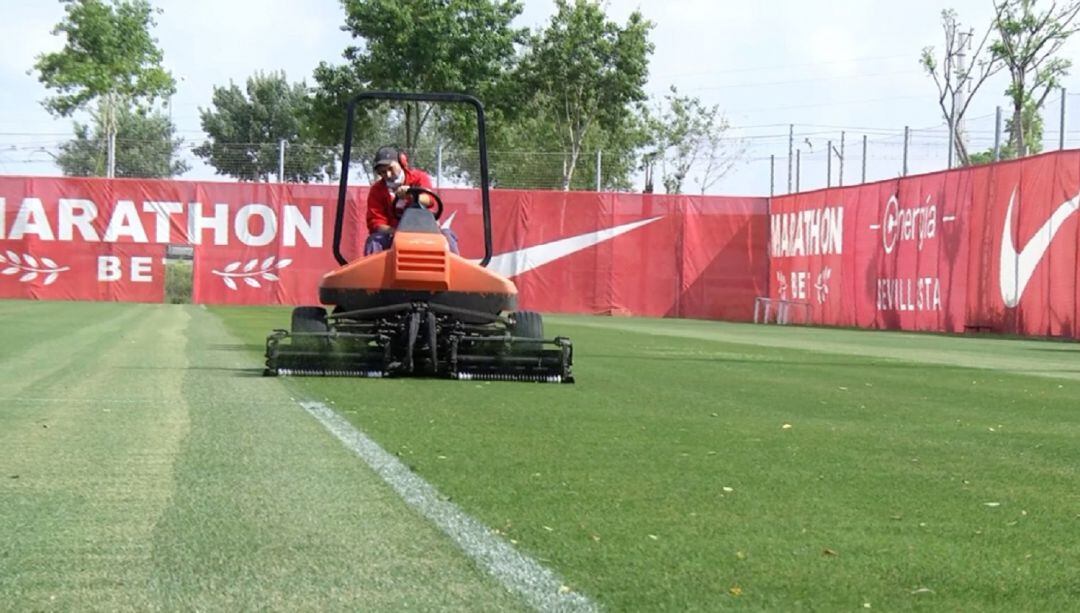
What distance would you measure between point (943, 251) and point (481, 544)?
79.1 ft

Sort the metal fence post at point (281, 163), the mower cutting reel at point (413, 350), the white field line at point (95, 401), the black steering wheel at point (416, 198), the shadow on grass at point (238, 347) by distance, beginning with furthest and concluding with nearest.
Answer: the metal fence post at point (281, 163) < the shadow on grass at point (238, 347) < the black steering wheel at point (416, 198) < the mower cutting reel at point (413, 350) < the white field line at point (95, 401)

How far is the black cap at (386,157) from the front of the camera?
10.9m

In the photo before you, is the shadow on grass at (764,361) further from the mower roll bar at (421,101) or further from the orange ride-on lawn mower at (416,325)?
the orange ride-on lawn mower at (416,325)

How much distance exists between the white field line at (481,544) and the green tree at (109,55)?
44126 mm

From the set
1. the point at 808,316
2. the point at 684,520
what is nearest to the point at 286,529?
the point at 684,520

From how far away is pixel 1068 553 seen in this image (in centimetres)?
416

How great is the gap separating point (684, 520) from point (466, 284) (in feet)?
19.5

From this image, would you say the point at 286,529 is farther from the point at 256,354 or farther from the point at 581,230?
the point at 581,230

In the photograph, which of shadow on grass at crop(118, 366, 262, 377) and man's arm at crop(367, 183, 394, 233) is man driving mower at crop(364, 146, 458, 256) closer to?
man's arm at crop(367, 183, 394, 233)

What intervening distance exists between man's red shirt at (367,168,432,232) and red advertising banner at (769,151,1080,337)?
592 inches

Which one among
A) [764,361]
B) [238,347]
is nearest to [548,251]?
[764,361]

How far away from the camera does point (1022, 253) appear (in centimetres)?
2406

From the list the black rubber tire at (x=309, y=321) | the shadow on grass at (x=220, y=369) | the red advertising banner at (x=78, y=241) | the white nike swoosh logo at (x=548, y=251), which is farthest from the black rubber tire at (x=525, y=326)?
the red advertising banner at (x=78, y=241)

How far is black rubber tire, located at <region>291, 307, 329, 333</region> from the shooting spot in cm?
1052
